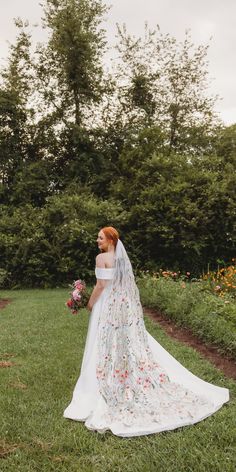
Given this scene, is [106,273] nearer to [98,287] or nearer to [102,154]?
[98,287]

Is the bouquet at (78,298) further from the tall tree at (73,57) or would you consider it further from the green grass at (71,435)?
the tall tree at (73,57)

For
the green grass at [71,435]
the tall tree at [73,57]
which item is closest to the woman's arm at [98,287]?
the green grass at [71,435]

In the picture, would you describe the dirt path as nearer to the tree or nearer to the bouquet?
the bouquet

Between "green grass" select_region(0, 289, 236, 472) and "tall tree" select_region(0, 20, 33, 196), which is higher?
"tall tree" select_region(0, 20, 33, 196)

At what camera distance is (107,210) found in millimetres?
19016

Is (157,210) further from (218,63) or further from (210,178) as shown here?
(218,63)

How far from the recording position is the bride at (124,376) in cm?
487

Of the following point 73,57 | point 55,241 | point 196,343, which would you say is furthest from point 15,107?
point 196,343

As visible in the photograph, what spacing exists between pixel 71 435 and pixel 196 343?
422 cm

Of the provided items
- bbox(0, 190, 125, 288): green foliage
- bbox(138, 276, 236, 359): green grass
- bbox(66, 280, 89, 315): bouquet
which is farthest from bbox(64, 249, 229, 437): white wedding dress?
bbox(0, 190, 125, 288): green foliage

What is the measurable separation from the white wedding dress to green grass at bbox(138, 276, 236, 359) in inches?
75.2
